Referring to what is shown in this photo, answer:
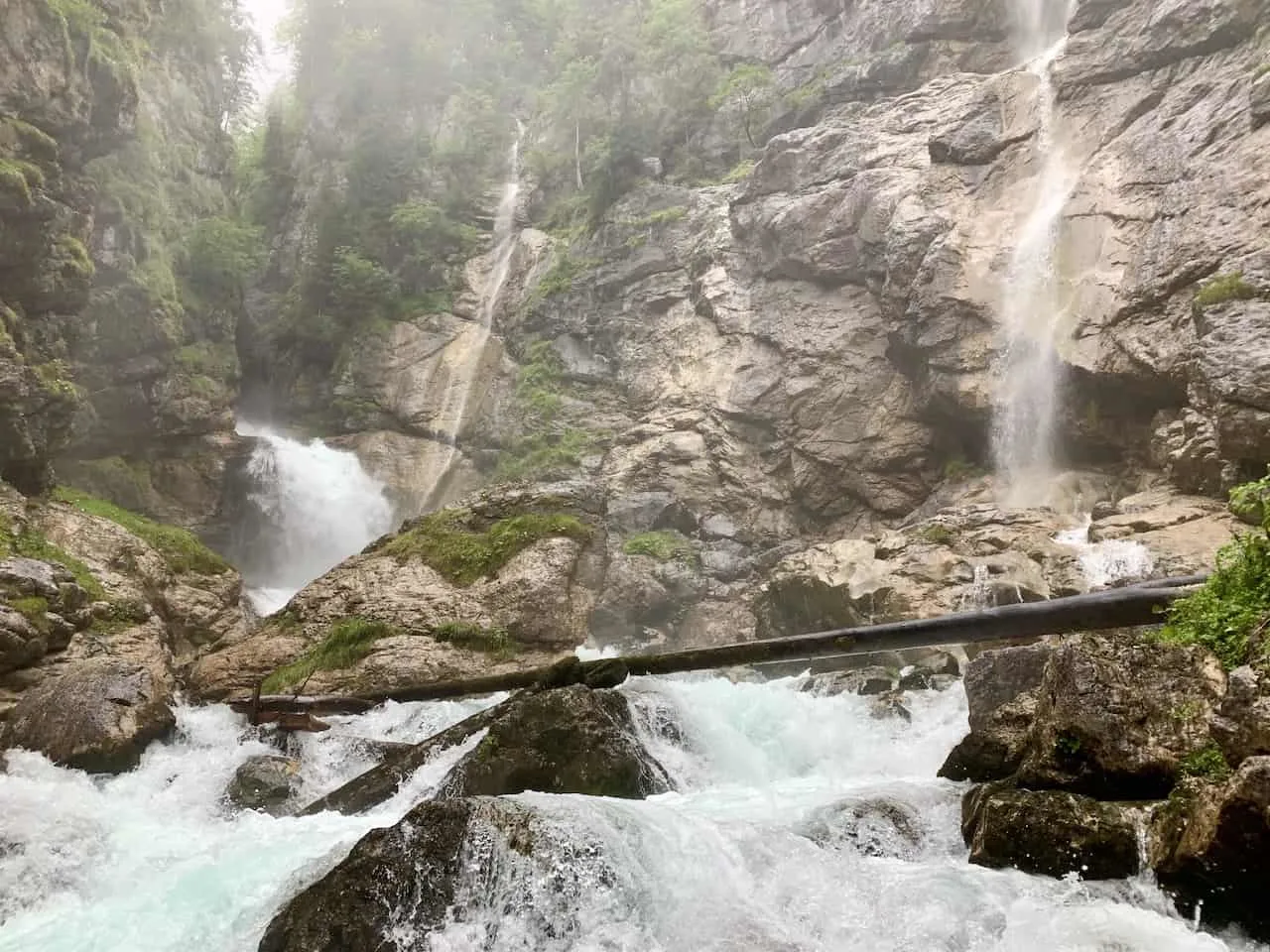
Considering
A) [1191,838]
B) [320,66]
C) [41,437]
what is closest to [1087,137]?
[1191,838]

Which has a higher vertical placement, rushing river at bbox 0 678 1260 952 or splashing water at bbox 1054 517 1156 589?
splashing water at bbox 1054 517 1156 589

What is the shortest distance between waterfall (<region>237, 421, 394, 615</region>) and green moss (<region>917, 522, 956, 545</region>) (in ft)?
Result: 50.8

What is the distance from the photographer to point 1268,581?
5.08 m

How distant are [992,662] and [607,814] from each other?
12.9 feet

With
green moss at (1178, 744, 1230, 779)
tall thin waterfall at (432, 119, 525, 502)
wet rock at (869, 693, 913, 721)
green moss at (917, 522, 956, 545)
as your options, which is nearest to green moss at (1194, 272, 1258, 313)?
green moss at (917, 522, 956, 545)

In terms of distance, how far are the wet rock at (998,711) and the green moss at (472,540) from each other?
786cm

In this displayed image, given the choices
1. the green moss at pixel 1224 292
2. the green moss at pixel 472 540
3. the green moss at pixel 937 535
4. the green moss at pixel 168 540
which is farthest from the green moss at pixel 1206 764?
the green moss at pixel 168 540

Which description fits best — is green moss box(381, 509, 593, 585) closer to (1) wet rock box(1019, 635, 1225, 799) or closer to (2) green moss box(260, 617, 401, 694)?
(2) green moss box(260, 617, 401, 694)

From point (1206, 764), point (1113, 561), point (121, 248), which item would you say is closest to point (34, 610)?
point (1206, 764)

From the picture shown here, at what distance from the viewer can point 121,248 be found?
22375mm

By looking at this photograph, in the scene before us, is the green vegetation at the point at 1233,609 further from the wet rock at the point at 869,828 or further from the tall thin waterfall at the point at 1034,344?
the tall thin waterfall at the point at 1034,344

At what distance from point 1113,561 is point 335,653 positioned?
1214 centimetres

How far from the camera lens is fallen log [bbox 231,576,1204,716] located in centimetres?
620

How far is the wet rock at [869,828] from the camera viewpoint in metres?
5.56
